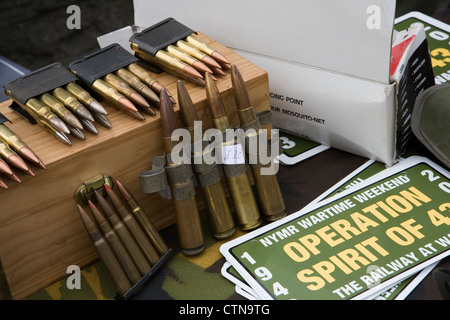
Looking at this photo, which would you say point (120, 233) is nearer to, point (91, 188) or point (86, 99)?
point (91, 188)

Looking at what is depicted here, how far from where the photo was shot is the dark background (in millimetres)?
3125

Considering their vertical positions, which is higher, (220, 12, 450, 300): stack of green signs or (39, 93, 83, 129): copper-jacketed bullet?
(39, 93, 83, 129): copper-jacketed bullet

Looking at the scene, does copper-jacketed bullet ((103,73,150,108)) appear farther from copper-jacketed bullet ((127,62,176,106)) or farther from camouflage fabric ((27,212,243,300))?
camouflage fabric ((27,212,243,300))

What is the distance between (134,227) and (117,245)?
0.06 metres

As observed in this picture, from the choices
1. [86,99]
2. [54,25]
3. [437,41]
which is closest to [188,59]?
[86,99]

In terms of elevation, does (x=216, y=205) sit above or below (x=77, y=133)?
below

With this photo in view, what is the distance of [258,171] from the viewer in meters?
1.44

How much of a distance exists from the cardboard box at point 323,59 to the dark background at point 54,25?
5.18ft

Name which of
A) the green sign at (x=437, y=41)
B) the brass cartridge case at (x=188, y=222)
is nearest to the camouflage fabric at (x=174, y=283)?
the brass cartridge case at (x=188, y=222)

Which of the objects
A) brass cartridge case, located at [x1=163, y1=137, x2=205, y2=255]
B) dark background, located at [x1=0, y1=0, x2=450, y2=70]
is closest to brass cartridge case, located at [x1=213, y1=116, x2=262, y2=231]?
brass cartridge case, located at [x1=163, y1=137, x2=205, y2=255]

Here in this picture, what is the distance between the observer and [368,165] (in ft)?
5.37

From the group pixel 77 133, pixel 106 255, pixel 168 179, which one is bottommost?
pixel 106 255

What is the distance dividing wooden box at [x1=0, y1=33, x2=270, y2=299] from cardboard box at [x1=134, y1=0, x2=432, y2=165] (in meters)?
0.27
